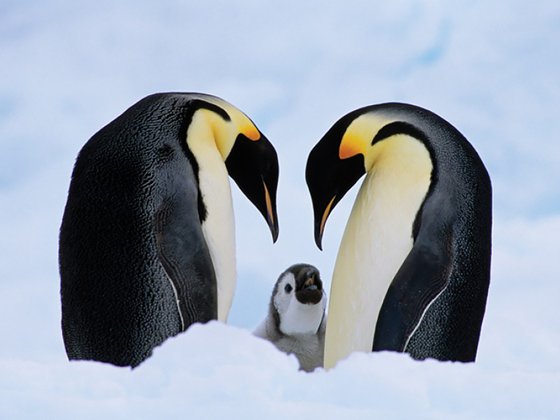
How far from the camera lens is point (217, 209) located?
13.8ft

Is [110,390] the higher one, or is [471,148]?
[471,148]

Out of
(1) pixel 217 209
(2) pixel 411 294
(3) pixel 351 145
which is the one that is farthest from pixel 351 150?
(2) pixel 411 294

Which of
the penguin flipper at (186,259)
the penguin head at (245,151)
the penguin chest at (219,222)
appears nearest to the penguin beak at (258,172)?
the penguin head at (245,151)

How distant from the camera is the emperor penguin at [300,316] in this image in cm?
609

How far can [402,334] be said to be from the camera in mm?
4031

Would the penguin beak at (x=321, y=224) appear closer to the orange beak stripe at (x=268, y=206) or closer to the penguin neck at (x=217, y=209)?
the orange beak stripe at (x=268, y=206)

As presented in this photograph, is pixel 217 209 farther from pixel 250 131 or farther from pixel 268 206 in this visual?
pixel 268 206

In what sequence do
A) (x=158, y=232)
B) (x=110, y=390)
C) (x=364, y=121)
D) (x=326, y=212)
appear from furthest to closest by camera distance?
(x=326, y=212) → (x=364, y=121) → (x=158, y=232) → (x=110, y=390)

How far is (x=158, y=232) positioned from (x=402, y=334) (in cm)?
100

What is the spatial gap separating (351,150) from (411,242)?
68 centimetres

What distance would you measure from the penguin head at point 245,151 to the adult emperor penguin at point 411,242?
0.35 meters

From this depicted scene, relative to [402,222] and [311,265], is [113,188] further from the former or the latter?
[311,265]

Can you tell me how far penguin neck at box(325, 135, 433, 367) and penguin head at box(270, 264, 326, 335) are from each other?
142 cm

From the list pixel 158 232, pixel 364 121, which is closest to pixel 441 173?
pixel 364 121
